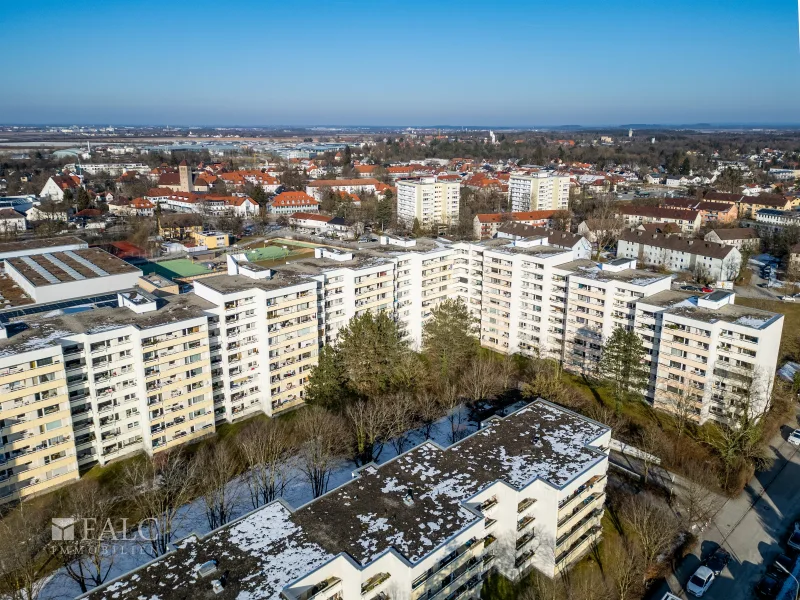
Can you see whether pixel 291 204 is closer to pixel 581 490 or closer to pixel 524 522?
pixel 581 490

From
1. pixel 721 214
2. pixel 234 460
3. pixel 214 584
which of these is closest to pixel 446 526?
pixel 214 584

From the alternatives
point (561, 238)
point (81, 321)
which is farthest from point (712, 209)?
point (81, 321)

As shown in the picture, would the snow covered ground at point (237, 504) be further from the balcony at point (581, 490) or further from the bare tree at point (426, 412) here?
the balcony at point (581, 490)

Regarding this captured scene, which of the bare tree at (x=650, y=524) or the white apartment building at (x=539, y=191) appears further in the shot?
the white apartment building at (x=539, y=191)

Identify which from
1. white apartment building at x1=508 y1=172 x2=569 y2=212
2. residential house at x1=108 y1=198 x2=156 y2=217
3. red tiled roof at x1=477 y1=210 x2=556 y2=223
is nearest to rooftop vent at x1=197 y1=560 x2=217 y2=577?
red tiled roof at x1=477 y1=210 x2=556 y2=223

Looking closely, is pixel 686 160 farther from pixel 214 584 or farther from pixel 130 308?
pixel 214 584

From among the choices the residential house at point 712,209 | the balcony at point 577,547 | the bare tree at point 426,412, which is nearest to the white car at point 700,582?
the balcony at point 577,547

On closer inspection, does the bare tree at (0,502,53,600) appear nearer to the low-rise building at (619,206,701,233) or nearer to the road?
the road

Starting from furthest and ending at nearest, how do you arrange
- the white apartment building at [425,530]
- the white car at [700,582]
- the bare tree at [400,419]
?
the bare tree at [400,419] → the white car at [700,582] → the white apartment building at [425,530]
